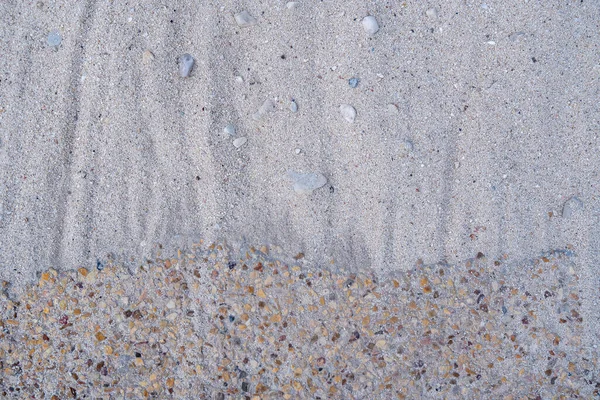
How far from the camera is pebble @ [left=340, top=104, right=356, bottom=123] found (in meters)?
1.99

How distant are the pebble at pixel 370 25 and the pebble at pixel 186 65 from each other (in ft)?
2.18

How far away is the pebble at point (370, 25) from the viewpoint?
1992 mm

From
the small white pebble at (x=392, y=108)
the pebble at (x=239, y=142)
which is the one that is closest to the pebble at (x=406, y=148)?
the small white pebble at (x=392, y=108)

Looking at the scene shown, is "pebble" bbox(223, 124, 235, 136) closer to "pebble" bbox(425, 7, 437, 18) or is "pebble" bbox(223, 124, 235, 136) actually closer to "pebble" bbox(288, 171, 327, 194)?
"pebble" bbox(288, 171, 327, 194)

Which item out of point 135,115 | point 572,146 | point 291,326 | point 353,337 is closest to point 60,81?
point 135,115

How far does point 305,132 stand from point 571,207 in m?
1.06

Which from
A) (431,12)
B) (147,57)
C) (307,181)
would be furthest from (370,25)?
(147,57)

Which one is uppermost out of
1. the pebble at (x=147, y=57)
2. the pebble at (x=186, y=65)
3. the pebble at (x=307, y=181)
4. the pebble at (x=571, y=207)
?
the pebble at (x=147, y=57)

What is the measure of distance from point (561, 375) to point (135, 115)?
1.87 meters

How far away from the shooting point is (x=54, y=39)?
6.54ft

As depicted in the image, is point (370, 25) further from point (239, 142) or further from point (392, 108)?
point (239, 142)

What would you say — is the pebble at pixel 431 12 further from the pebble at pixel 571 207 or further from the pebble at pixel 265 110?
the pebble at pixel 571 207

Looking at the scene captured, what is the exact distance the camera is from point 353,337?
6.44ft

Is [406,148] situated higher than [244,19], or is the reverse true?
[244,19]
